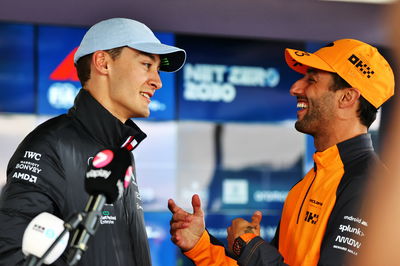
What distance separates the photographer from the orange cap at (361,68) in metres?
2.01

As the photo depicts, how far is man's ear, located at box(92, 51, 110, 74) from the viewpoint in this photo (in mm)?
1770

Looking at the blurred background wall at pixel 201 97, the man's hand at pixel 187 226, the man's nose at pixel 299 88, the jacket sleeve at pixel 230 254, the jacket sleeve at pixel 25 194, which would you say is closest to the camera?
the jacket sleeve at pixel 25 194

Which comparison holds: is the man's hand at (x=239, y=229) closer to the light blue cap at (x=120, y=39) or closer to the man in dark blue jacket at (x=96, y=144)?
the man in dark blue jacket at (x=96, y=144)

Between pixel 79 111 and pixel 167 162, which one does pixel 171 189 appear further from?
pixel 79 111

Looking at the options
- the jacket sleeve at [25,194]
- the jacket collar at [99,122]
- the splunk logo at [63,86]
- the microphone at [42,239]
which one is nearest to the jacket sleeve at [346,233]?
the jacket collar at [99,122]

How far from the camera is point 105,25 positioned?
1.80 metres

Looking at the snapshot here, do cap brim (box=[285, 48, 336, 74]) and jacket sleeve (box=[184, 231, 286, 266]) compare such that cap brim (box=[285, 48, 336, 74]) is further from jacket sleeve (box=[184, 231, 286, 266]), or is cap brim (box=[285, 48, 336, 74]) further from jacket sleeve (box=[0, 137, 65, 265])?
jacket sleeve (box=[0, 137, 65, 265])

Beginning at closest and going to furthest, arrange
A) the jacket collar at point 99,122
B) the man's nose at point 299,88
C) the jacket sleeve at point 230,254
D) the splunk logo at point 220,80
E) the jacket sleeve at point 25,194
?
1. the jacket sleeve at point 25,194
2. the jacket collar at point 99,122
3. the jacket sleeve at point 230,254
4. the man's nose at point 299,88
5. the splunk logo at point 220,80

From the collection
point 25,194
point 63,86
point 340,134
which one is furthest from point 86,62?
point 63,86

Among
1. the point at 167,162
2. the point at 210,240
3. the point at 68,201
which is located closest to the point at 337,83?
the point at 210,240

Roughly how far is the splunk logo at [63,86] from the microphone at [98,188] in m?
3.50

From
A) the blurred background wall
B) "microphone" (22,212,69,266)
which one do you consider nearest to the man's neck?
"microphone" (22,212,69,266)

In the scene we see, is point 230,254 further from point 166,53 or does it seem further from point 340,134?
point 166,53

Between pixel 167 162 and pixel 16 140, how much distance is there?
1070 mm
